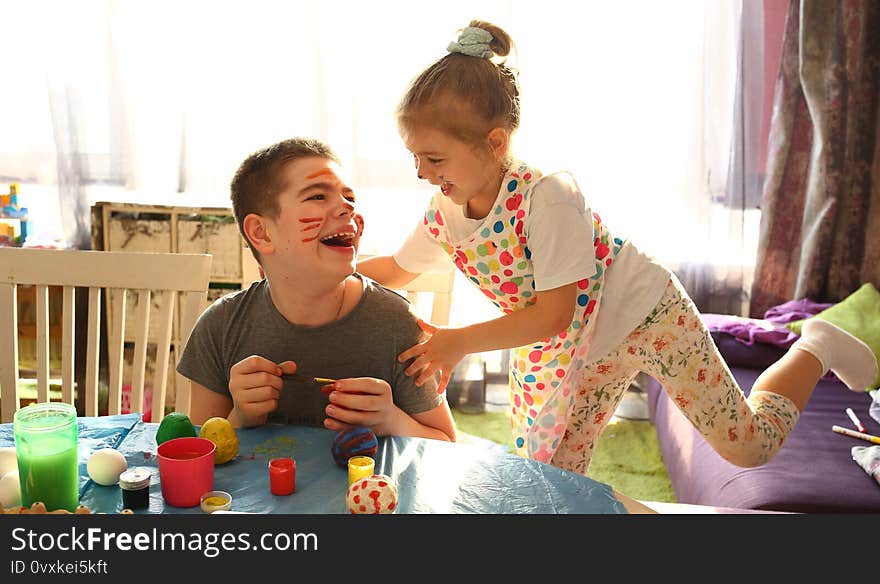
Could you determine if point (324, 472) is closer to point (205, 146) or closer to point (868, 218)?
point (205, 146)

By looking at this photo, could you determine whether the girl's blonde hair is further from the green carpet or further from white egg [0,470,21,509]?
the green carpet

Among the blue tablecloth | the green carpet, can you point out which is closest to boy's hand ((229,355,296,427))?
the blue tablecloth

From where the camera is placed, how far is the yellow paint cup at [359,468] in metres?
1.15

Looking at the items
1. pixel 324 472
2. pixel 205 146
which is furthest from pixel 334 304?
pixel 205 146

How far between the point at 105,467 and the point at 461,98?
2.96 feet

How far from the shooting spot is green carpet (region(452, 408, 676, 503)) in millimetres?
2730

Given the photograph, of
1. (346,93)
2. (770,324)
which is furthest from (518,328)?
(346,93)

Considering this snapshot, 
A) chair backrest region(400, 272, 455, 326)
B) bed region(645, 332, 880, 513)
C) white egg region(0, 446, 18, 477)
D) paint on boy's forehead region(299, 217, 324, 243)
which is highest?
paint on boy's forehead region(299, 217, 324, 243)

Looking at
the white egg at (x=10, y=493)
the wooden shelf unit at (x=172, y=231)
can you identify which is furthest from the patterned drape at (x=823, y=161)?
the white egg at (x=10, y=493)

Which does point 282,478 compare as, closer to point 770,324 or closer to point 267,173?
point 267,173

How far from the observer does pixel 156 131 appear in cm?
331

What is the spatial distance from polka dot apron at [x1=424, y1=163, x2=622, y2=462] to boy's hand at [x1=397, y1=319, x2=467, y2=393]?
0.79ft

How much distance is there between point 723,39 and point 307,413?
247cm

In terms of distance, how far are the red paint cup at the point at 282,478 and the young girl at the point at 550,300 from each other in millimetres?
378
